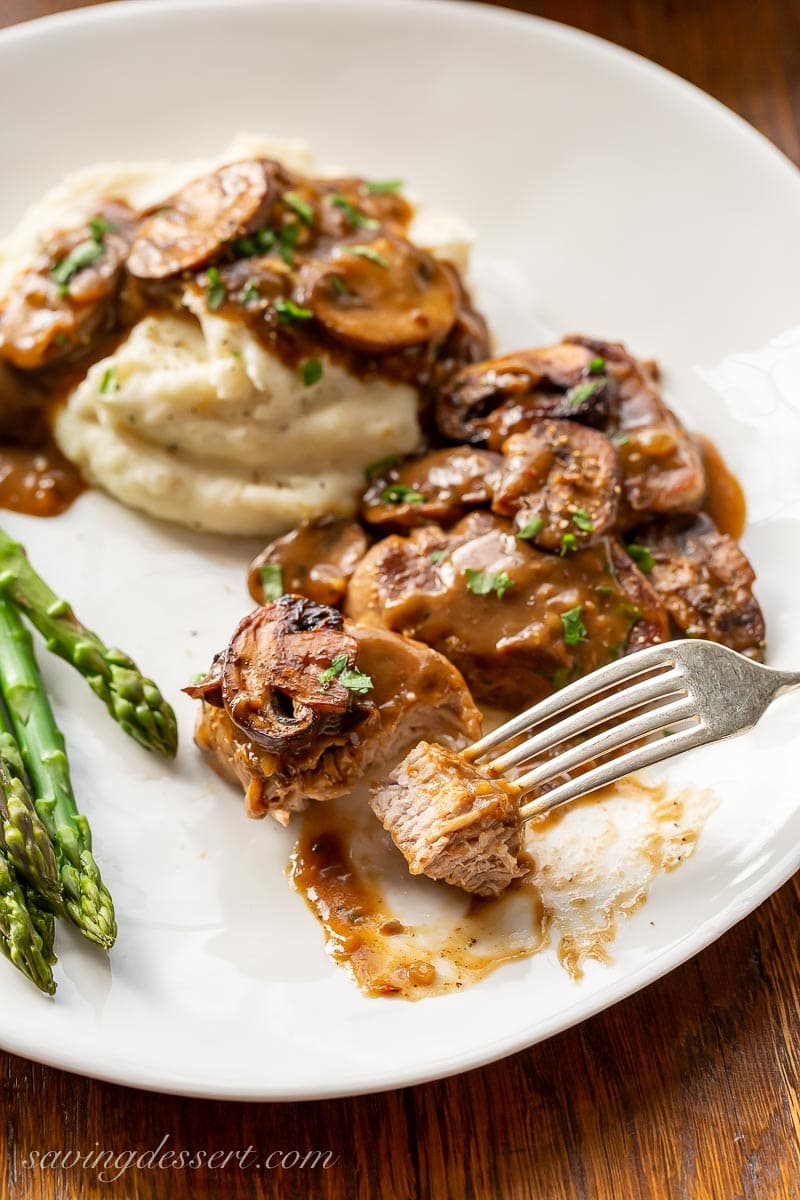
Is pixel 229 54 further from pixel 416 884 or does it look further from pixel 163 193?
pixel 416 884

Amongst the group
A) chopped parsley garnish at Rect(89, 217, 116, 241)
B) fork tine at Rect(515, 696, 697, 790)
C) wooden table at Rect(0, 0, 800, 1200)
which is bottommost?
wooden table at Rect(0, 0, 800, 1200)

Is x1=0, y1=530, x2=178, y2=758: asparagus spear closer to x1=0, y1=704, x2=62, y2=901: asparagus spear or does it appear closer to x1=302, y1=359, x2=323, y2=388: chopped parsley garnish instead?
x1=0, y1=704, x2=62, y2=901: asparagus spear

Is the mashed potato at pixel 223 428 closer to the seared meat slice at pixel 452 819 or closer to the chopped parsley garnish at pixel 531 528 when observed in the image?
the chopped parsley garnish at pixel 531 528

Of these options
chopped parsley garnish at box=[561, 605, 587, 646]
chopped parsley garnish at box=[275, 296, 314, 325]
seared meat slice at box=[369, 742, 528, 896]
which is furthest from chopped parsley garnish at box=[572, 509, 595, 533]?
chopped parsley garnish at box=[275, 296, 314, 325]

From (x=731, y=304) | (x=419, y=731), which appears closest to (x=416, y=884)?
(x=419, y=731)

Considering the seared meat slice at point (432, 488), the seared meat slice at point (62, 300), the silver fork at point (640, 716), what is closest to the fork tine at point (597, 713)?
the silver fork at point (640, 716)

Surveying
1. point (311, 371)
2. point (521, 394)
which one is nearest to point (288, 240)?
point (311, 371)

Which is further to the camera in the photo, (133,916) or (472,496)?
(472,496)
